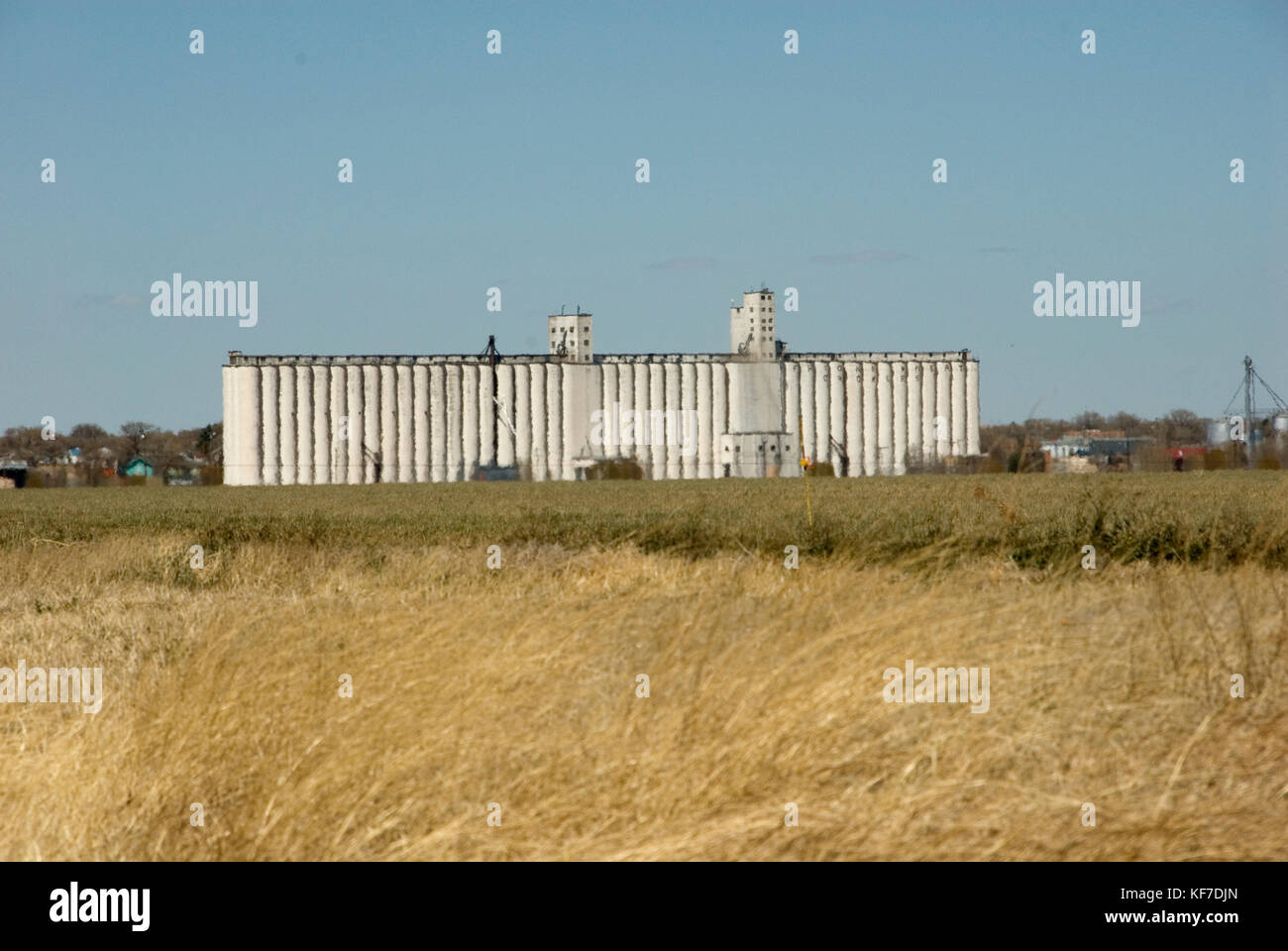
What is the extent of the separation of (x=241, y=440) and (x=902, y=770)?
82.7m

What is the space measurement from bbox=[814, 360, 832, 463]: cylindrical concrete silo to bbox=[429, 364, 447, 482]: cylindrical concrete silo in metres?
21.7

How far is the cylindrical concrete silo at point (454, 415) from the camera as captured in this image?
8512 cm

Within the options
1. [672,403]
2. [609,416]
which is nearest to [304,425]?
[609,416]

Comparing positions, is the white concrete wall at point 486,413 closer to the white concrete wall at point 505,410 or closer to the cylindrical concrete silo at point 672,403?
the white concrete wall at point 505,410

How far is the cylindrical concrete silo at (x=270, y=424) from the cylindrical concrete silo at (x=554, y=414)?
15.1 m

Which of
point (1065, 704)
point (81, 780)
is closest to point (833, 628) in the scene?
point (1065, 704)

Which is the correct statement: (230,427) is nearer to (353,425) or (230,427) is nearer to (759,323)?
(353,425)

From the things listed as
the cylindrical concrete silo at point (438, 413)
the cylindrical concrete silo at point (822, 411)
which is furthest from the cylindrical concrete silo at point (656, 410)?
the cylindrical concrete silo at point (438, 413)

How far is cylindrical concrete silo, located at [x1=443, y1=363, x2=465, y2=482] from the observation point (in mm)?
85125

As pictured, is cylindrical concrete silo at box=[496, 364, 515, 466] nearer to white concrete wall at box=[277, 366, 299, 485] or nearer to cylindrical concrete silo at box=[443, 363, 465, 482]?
cylindrical concrete silo at box=[443, 363, 465, 482]

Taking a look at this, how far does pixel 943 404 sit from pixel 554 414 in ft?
77.6

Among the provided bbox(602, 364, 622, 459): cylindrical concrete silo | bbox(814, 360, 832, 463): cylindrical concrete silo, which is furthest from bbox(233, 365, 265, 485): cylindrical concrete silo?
bbox(814, 360, 832, 463): cylindrical concrete silo
